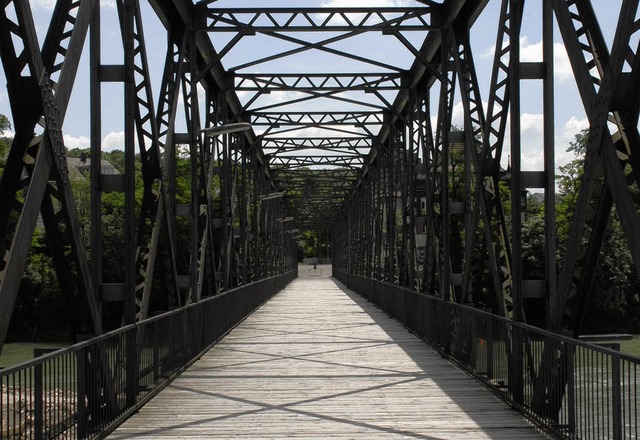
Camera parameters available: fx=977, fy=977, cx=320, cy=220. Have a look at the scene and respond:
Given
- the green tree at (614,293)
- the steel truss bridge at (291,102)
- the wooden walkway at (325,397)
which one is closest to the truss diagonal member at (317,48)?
the steel truss bridge at (291,102)

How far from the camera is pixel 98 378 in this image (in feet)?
28.4

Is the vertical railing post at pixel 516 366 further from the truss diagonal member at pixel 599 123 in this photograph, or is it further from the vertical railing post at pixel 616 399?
the vertical railing post at pixel 616 399

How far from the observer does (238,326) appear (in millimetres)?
22234

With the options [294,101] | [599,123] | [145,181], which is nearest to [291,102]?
[294,101]

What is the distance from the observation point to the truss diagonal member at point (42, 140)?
24.1 feet

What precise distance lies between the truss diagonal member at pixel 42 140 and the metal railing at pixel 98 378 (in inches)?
20.6

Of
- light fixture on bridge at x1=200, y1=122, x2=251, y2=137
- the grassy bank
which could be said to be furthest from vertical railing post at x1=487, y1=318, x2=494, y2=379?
the grassy bank

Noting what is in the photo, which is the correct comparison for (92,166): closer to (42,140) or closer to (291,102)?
(42,140)

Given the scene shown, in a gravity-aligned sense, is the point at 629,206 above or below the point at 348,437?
above

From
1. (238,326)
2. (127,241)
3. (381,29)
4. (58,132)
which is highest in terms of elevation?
(381,29)

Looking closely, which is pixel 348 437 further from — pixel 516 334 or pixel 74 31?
pixel 74 31

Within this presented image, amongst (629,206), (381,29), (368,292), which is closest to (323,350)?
(381,29)

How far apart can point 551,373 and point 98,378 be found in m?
3.98

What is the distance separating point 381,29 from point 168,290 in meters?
6.51
